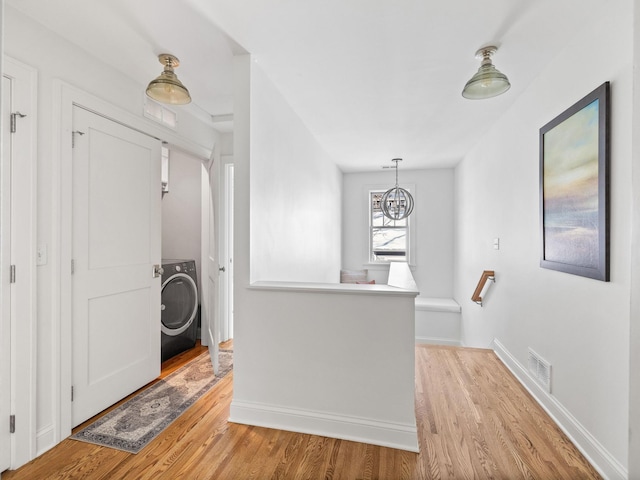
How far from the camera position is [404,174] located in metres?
5.78

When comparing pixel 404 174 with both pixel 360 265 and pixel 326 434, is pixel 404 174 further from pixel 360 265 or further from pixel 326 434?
pixel 326 434

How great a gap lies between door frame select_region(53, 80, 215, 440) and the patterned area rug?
0.20 m

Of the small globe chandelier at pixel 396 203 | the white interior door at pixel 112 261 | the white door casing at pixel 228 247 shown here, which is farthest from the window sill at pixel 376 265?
the white interior door at pixel 112 261

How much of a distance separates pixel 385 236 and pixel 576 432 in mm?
4180

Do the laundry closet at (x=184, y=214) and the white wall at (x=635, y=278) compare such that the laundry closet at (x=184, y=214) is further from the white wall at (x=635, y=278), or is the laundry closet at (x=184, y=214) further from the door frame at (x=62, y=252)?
the white wall at (x=635, y=278)

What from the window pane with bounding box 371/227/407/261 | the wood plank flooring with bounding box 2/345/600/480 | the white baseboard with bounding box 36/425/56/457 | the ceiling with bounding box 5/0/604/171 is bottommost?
the wood plank flooring with bounding box 2/345/600/480

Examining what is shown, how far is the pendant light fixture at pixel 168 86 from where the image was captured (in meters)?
2.08

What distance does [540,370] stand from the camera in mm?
2365

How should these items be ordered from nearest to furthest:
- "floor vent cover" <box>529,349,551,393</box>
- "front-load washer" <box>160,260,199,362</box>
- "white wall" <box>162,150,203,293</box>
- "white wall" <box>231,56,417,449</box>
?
"white wall" <box>231,56,417,449</box> → "floor vent cover" <box>529,349,551,393</box> → "front-load washer" <box>160,260,199,362</box> → "white wall" <box>162,150,203,293</box>

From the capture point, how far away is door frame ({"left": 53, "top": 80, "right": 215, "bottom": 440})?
77.3 inches

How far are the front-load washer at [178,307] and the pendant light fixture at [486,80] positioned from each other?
2.94 m

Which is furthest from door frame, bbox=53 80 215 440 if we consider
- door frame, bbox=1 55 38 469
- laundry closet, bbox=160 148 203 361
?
laundry closet, bbox=160 148 203 361

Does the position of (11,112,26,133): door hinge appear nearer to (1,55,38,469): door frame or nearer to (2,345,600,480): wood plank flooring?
(1,55,38,469): door frame

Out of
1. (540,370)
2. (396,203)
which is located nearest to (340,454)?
(540,370)
